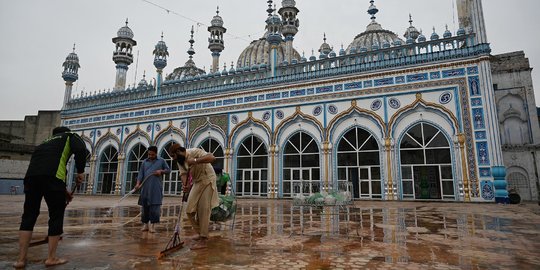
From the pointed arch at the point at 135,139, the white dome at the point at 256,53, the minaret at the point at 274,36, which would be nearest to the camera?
the minaret at the point at 274,36

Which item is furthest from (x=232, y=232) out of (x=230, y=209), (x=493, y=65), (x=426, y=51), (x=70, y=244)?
(x=493, y=65)

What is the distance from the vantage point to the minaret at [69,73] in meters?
25.2

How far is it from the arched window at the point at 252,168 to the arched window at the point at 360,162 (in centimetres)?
409

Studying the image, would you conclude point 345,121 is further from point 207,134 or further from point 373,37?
point 373,37

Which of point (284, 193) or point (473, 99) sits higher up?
point (473, 99)

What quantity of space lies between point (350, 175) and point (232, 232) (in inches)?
433

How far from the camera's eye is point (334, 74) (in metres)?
15.8

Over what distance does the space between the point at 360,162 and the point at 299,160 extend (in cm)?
304

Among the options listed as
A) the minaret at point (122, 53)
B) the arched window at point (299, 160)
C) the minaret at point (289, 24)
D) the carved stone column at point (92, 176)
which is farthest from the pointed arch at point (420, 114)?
the minaret at point (122, 53)

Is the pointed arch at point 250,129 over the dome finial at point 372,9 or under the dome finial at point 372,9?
under

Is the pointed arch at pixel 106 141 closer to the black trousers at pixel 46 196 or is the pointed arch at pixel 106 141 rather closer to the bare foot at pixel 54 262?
the black trousers at pixel 46 196

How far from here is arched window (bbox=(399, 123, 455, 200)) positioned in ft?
44.0

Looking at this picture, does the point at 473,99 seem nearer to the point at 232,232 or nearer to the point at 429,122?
the point at 429,122

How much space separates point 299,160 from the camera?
53.5 ft
